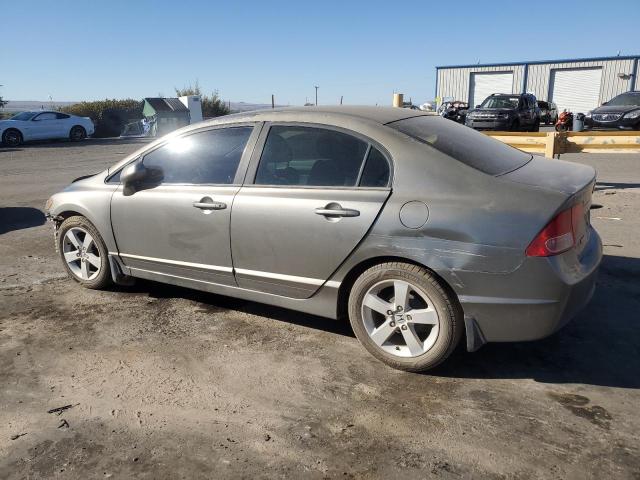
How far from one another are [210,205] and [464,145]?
1814 millimetres

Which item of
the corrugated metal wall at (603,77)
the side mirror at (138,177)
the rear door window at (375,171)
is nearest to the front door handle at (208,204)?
the side mirror at (138,177)

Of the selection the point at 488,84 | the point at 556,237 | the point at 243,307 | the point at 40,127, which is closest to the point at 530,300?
the point at 556,237

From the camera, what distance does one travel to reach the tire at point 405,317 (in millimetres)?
3047

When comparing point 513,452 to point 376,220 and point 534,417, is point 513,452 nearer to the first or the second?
point 534,417

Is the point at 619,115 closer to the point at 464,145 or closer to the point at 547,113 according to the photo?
the point at 464,145

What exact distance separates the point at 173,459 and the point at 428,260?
5.59 ft

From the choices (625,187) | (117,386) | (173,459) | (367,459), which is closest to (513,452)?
(367,459)

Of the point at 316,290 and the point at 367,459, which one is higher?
the point at 316,290

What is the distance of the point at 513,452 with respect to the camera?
8.21 ft

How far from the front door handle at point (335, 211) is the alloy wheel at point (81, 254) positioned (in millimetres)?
2386

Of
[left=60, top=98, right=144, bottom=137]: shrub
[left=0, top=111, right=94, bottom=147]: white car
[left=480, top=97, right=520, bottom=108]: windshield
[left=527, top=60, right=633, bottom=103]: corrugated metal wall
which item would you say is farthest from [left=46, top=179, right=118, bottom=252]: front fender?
[left=527, top=60, right=633, bottom=103]: corrugated metal wall

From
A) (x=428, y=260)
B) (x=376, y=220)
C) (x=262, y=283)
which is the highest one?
(x=376, y=220)

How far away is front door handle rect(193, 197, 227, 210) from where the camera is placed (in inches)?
147

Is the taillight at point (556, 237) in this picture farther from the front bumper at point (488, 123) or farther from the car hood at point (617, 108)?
the front bumper at point (488, 123)
